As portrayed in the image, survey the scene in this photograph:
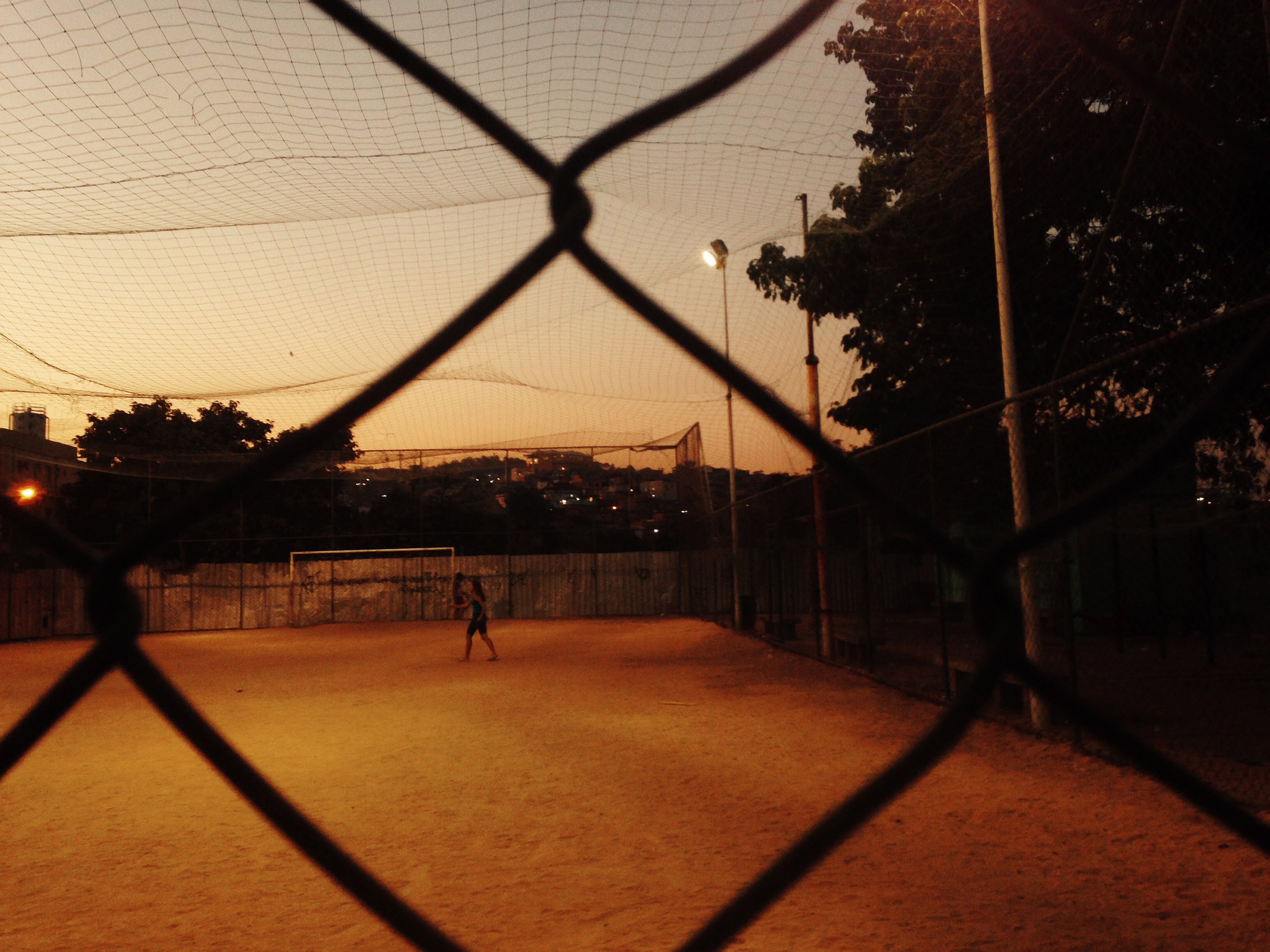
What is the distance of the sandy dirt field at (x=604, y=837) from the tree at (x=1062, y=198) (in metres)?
2.90

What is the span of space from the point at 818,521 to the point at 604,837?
808 centimetres

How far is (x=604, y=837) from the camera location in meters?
4.68

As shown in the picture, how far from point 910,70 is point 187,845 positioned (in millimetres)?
7532

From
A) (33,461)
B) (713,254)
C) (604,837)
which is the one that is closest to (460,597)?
(33,461)

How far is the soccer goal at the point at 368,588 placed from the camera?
81.9 ft

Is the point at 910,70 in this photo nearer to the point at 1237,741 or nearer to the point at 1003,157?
the point at 1003,157

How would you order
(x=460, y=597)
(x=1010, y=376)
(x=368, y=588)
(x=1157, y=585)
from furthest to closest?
1. (x=368, y=588)
2. (x=460, y=597)
3. (x=1157, y=585)
4. (x=1010, y=376)

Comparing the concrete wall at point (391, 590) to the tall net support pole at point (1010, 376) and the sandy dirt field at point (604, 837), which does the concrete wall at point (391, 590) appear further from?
the tall net support pole at point (1010, 376)

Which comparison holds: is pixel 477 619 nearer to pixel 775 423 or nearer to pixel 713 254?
pixel 713 254

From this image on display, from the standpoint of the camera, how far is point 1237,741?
22.1 ft

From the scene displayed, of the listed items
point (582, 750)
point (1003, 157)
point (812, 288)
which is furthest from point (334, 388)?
point (1003, 157)

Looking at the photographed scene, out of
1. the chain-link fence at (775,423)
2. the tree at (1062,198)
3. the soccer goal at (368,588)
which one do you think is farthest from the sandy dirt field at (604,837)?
the soccer goal at (368,588)

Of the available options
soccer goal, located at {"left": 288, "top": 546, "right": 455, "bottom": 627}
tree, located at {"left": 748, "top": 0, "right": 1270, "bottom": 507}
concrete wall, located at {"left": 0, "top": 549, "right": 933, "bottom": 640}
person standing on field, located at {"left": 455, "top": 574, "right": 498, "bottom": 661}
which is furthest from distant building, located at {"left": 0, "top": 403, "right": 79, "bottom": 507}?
tree, located at {"left": 748, "top": 0, "right": 1270, "bottom": 507}

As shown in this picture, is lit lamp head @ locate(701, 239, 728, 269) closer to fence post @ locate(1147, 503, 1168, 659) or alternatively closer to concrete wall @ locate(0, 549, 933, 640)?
fence post @ locate(1147, 503, 1168, 659)
